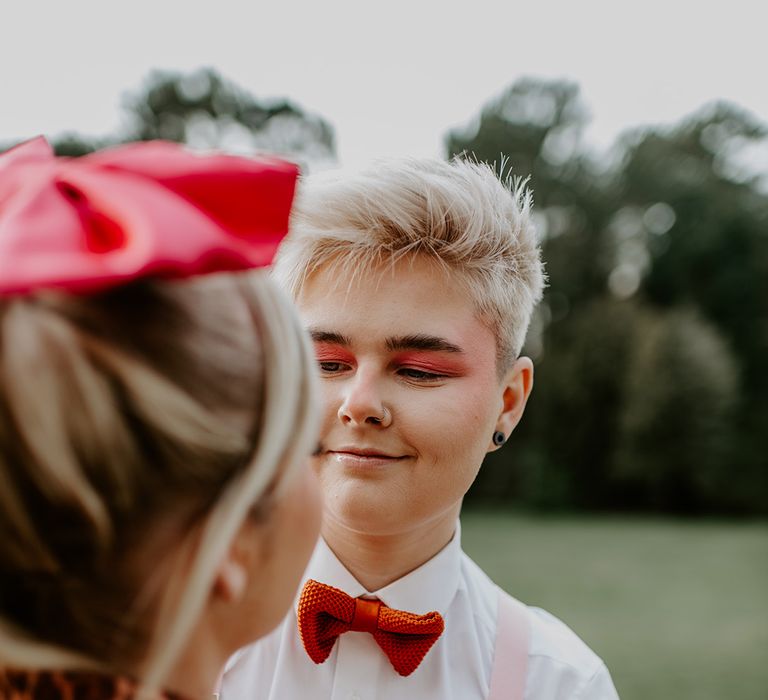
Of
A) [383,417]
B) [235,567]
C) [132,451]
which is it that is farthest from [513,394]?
[132,451]

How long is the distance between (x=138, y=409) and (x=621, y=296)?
1470 inches

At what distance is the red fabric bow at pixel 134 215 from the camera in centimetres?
114

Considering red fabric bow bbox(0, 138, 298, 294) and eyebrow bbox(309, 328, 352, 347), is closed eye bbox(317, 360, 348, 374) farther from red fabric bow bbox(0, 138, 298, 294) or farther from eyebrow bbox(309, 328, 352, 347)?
red fabric bow bbox(0, 138, 298, 294)

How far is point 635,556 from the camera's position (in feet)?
78.9

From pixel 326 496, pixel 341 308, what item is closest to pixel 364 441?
pixel 326 496

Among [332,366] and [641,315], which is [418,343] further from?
[641,315]

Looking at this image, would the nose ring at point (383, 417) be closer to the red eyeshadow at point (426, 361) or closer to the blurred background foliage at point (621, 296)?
the red eyeshadow at point (426, 361)

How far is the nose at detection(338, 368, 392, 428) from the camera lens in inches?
88.0

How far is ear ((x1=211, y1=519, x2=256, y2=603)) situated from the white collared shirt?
1.06 meters

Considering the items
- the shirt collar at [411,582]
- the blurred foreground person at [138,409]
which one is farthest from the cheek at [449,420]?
the blurred foreground person at [138,409]

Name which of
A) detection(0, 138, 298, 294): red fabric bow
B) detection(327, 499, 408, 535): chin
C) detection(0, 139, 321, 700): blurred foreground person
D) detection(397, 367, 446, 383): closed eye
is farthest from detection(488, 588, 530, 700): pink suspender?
detection(0, 138, 298, 294): red fabric bow

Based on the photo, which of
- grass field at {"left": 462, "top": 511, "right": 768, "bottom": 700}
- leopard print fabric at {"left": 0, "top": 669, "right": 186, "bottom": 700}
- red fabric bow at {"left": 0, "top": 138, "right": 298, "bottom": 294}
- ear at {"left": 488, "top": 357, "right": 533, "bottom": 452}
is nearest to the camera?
red fabric bow at {"left": 0, "top": 138, "right": 298, "bottom": 294}

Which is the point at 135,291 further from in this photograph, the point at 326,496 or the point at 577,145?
the point at 577,145

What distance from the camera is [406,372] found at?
7.70 ft
